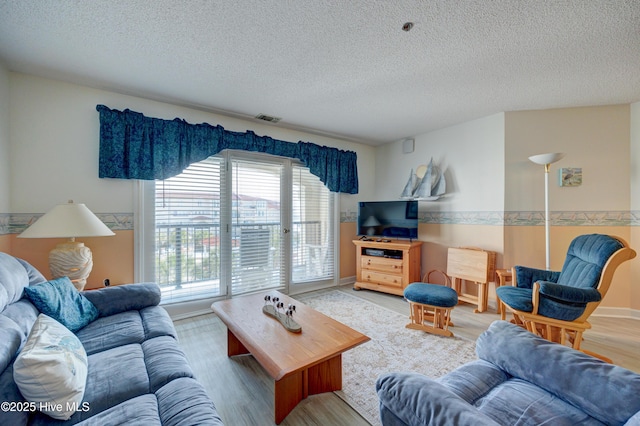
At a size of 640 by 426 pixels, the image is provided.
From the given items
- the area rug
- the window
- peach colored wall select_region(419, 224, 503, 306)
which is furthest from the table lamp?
peach colored wall select_region(419, 224, 503, 306)

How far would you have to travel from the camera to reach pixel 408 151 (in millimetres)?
4180

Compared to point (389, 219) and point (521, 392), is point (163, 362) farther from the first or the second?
point (389, 219)

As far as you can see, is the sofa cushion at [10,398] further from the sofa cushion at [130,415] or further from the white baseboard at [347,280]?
the white baseboard at [347,280]

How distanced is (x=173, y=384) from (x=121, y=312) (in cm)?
112

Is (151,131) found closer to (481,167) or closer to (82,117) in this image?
(82,117)

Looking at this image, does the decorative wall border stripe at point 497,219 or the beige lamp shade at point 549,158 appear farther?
the beige lamp shade at point 549,158

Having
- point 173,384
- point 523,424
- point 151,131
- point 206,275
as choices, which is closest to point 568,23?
point 523,424

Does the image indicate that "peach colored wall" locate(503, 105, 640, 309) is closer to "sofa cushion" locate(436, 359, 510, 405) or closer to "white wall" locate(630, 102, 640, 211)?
"white wall" locate(630, 102, 640, 211)

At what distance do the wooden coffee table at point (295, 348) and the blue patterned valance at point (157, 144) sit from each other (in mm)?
1637

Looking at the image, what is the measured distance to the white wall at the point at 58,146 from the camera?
7.28ft

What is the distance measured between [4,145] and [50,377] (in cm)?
221

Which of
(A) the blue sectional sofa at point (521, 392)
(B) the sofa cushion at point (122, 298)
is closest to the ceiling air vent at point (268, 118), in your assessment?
(B) the sofa cushion at point (122, 298)

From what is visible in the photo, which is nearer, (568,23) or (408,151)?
(568,23)

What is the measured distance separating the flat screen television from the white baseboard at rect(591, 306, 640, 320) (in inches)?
83.6
